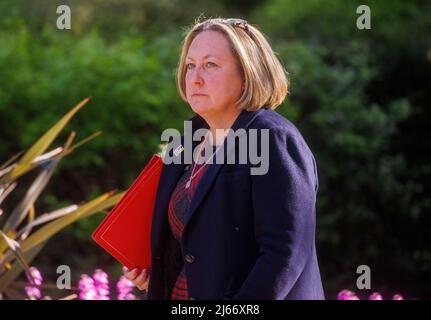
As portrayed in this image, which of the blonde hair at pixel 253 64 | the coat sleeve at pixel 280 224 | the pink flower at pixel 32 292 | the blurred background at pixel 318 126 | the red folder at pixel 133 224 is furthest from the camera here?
the blurred background at pixel 318 126

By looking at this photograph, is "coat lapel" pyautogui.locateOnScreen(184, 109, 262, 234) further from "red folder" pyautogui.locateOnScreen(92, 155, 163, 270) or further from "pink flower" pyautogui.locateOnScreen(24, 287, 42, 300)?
"pink flower" pyautogui.locateOnScreen(24, 287, 42, 300)

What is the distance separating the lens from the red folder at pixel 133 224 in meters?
3.00

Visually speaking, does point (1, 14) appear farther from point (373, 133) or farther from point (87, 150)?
point (373, 133)

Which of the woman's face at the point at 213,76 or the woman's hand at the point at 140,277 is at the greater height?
the woman's face at the point at 213,76

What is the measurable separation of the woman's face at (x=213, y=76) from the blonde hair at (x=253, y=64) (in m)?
0.02

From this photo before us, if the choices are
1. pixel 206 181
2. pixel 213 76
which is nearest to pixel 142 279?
pixel 206 181

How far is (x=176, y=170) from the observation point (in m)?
2.97

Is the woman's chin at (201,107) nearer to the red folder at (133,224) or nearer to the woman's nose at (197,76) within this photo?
the woman's nose at (197,76)

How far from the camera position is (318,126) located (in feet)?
23.5

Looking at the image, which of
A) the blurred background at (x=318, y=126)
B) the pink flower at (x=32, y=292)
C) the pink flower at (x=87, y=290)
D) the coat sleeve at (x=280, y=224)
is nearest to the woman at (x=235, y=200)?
the coat sleeve at (x=280, y=224)

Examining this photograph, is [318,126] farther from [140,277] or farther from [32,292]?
[140,277]

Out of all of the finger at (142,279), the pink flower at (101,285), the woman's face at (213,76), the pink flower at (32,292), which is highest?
the woman's face at (213,76)

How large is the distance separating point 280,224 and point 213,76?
0.55m
